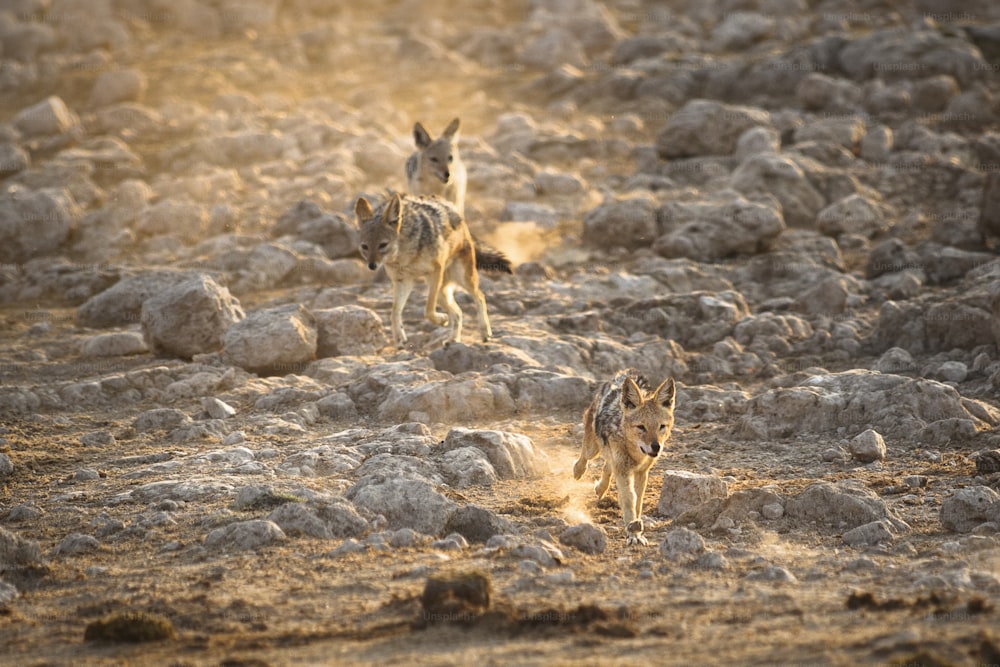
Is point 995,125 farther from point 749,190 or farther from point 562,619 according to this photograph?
point 562,619

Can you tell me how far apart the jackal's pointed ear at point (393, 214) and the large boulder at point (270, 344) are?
1574 millimetres

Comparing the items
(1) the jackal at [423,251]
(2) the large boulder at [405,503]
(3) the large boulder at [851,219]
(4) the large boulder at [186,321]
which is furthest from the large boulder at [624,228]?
(2) the large boulder at [405,503]

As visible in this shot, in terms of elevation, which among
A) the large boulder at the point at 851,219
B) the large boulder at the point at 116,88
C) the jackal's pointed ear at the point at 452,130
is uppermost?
the large boulder at the point at 116,88

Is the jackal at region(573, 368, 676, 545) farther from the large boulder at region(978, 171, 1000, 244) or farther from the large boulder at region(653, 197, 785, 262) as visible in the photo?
the large boulder at region(978, 171, 1000, 244)

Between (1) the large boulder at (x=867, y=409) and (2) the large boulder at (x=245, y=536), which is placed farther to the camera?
(1) the large boulder at (x=867, y=409)

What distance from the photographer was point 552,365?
1375cm

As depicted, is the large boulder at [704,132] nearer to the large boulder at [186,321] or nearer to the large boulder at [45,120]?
the large boulder at [186,321]

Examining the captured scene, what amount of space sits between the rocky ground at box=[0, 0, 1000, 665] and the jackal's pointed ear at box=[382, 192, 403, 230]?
1444 mm

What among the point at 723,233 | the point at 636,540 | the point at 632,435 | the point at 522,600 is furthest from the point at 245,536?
the point at 723,233

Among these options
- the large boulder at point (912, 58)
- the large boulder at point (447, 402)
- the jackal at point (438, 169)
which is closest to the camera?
the large boulder at point (447, 402)

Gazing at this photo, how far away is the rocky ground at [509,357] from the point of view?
25.4 ft

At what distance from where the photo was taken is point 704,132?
2298cm

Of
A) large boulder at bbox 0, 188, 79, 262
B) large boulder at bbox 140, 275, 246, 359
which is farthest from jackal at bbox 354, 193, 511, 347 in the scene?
large boulder at bbox 0, 188, 79, 262

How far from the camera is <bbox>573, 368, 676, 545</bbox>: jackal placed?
31.6 feet
